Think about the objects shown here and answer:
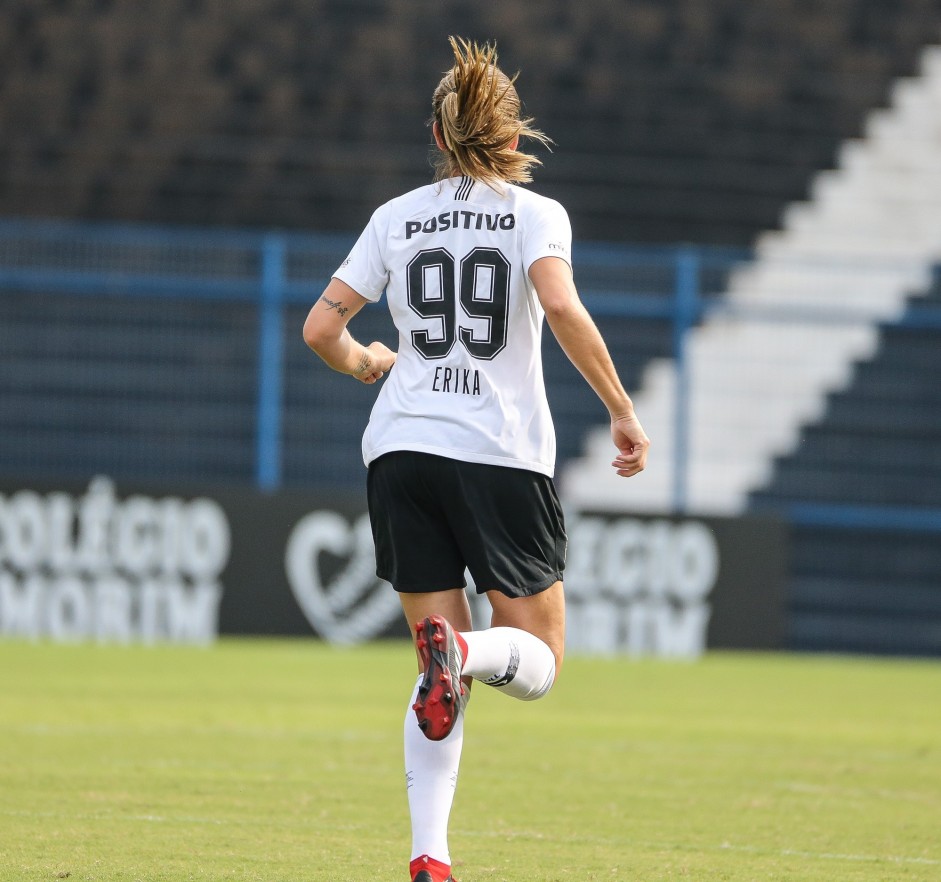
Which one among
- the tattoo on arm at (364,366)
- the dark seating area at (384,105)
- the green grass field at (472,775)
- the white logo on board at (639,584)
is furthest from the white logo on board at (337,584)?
the tattoo on arm at (364,366)

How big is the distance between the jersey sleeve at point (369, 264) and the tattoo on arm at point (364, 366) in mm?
227

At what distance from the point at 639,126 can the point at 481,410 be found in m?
11.9

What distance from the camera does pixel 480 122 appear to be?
152 inches

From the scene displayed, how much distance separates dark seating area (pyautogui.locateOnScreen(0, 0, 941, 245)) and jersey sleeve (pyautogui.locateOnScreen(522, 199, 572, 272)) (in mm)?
10999

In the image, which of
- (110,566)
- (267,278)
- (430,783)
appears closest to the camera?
(430,783)

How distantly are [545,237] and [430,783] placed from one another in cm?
122

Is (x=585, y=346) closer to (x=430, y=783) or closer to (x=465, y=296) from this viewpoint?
(x=465, y=296)

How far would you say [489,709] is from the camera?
842cm

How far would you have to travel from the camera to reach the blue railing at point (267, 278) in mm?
12117

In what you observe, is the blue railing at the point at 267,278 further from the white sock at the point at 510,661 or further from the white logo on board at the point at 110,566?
the white sock at the point at 510,661

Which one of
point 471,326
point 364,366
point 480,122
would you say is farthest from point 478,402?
point 480,122

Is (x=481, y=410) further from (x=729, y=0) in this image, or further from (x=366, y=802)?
(x=729, y=0)

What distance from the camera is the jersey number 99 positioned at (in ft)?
12.5

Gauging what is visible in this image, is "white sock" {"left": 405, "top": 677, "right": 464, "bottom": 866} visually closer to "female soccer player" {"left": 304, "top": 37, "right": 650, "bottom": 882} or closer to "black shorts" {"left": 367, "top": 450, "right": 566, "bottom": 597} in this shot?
"female soccer player" {"left": 304, "top": 37, "right": 650, "bottom": 882}
